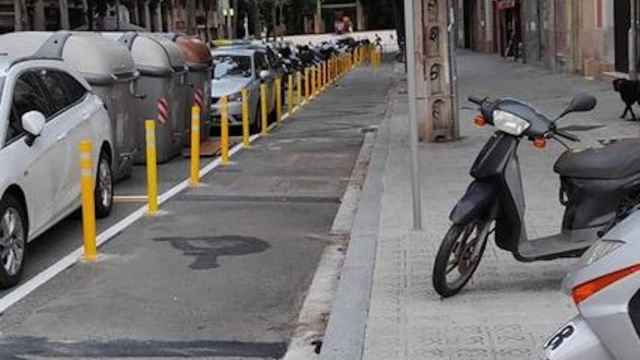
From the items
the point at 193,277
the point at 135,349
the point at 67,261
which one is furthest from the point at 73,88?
the point at 135,349

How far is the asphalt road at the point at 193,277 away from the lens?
20.4ft

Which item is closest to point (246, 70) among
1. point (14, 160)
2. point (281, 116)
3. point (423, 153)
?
point (281, 116)

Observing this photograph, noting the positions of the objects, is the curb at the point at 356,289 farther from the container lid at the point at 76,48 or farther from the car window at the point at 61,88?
the container lid at the point at 76,48

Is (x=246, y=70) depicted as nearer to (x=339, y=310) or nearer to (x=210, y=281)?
(x=210, y=281)

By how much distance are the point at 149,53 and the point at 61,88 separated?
536cm

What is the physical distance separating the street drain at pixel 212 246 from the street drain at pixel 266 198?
81.0 inches

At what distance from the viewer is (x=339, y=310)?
636 cm

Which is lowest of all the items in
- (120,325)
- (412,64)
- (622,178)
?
(120,325)

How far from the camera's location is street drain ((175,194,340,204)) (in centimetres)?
1142

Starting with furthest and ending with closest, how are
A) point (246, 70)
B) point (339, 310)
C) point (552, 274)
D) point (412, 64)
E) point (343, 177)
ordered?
1. point (246, 70)
2. point (343, 177)
3. point (412, 64)
4. point (552, 274)
5. point (339, 310)

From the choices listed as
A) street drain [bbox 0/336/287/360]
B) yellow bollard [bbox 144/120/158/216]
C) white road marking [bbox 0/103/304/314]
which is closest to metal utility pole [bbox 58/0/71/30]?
white road marking [bbox 0/103/304/314]

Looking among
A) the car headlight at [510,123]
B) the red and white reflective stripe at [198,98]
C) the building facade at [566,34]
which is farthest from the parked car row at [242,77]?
the car headlight at [510,123]

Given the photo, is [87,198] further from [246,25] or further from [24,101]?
[246,25]

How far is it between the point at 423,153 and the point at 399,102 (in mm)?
10837
